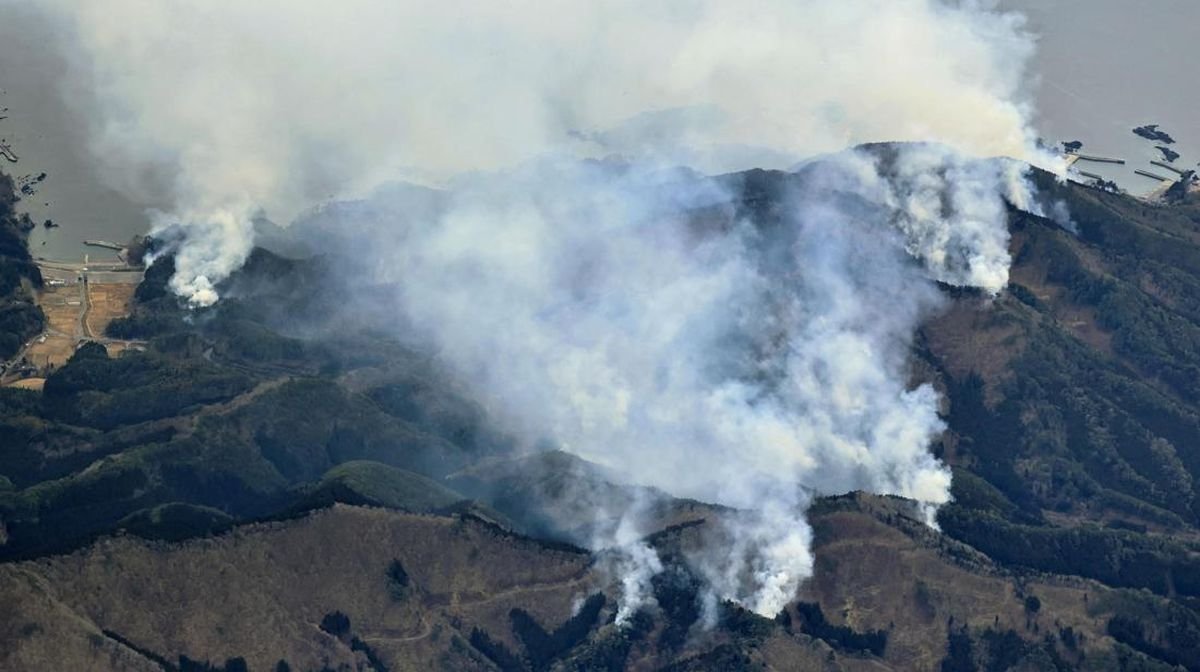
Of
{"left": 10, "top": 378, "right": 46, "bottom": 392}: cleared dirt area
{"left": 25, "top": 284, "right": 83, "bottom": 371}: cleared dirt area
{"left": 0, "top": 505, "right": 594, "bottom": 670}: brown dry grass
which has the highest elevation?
{"left": 25, "top": 284, "right": 83, "bottom": 371}: cleared dirt area

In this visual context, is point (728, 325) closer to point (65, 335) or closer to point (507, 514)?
point (507, 514)

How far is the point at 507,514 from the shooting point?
15238cm

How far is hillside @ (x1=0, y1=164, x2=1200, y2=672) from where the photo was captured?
13138 centimetres

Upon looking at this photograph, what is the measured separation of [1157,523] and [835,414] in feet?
114

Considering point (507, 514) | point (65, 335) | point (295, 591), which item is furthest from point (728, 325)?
point (65, 335)

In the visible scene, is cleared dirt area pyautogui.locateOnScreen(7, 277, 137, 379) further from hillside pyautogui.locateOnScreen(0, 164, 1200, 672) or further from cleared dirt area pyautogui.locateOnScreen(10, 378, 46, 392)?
hillside pyautogui.locateOnScreen(0, 164, 1200, 672)

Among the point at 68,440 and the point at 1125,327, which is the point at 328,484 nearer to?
the point at 68,440

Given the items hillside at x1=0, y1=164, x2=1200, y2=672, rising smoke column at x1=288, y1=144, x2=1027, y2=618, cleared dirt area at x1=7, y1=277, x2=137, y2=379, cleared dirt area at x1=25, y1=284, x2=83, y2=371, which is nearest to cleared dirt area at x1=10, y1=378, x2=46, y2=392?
cleared dirt area at x1=7, y1=277, x2=137, y2=379

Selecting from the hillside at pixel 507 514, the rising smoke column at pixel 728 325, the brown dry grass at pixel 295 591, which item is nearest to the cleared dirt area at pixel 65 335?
the hillside at pixel 507 514

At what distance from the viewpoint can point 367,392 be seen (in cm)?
17425

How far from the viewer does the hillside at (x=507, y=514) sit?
131375 millimetres

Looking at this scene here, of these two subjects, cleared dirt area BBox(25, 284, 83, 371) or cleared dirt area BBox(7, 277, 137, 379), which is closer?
cleared dirt area BBox(25, 284, 83, 371)

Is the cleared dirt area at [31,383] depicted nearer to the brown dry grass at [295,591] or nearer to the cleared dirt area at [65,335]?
the cleared dirt area at [65,335]

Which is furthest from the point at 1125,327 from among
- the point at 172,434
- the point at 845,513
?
the point at 172,434
